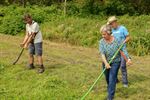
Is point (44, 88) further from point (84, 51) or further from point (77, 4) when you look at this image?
point (77, 4)

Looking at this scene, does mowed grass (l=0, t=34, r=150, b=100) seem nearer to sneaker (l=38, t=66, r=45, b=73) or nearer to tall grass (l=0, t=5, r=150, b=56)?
sneaker (l=38, t=66, r=45, b=73)

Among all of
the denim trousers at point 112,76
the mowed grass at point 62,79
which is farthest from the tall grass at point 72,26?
the denim trousers at point 112,76

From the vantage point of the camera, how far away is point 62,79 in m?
11.0

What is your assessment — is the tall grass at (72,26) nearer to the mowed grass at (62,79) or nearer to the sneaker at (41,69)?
the mowed grass at (62,79)

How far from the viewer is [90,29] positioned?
20375 mm

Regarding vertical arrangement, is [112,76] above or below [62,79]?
above

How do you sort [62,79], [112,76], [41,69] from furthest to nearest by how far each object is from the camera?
[41,69] < [62,79] < [112,76]

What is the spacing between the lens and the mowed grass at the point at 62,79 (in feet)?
32.0

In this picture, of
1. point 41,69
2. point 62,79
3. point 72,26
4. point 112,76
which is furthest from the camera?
point 72,26

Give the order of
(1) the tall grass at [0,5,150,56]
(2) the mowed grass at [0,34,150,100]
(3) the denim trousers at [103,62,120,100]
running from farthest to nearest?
1. (1) the tall grass at [0,5,150,56]
2. (2) the mowed grass at [0,34,150,100]
3. (3) the denim trousers at [103,62,120,100]

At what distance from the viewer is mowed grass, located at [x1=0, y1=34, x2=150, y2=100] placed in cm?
977

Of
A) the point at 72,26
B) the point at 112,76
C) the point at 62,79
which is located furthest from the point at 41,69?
the point at 72,26

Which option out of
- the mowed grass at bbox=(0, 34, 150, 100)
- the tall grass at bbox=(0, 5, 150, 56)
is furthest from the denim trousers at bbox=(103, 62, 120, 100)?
the tall grass at bbox=(0, 5, 150, 56)

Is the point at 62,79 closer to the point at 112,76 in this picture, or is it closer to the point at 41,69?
the point at 41,69
